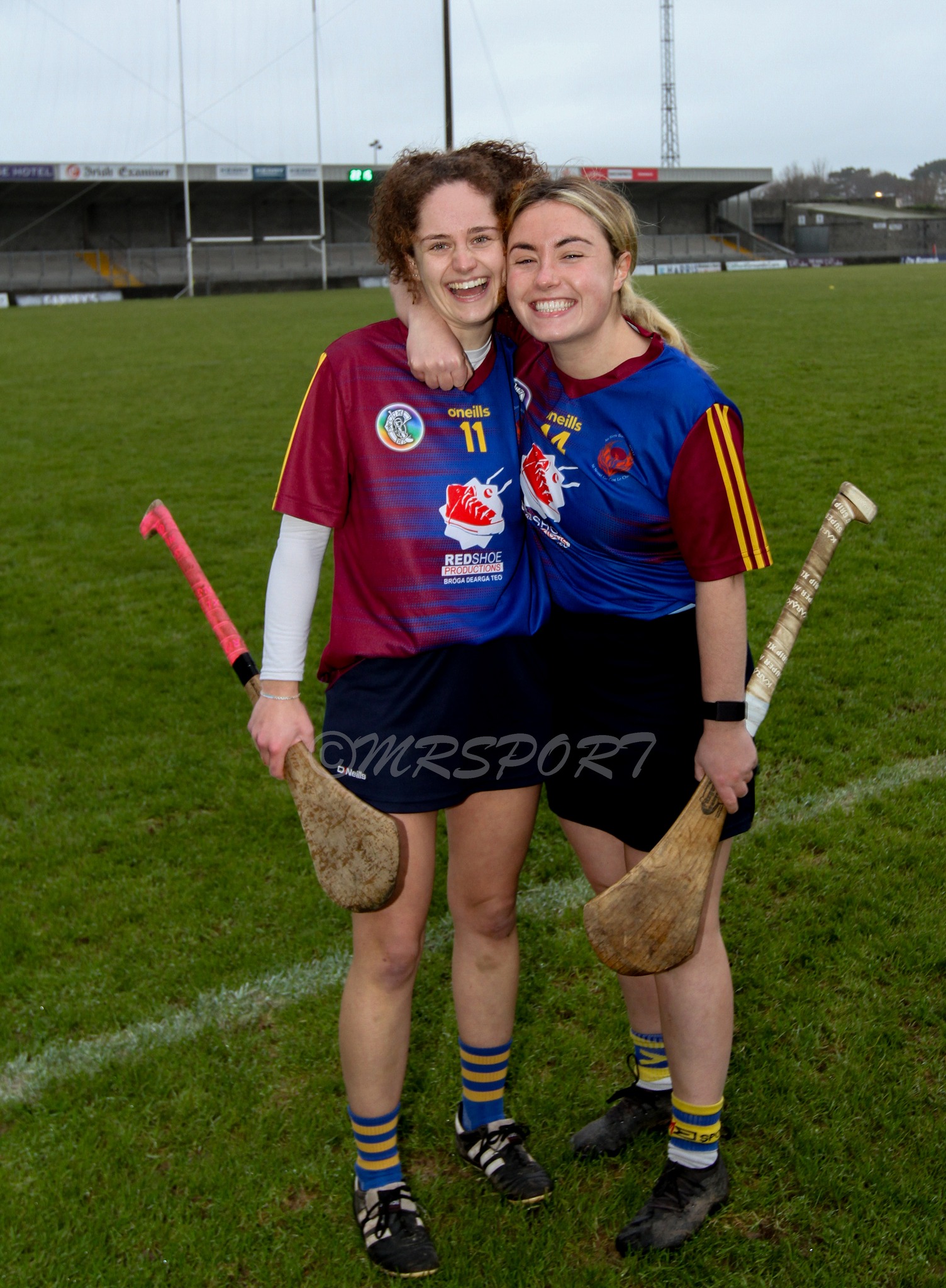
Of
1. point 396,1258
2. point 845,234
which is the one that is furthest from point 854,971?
point 845,234

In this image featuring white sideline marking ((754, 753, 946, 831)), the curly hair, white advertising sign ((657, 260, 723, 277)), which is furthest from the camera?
white advertising sign ((657, 260, 723, 277))

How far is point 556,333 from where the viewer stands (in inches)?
76.4

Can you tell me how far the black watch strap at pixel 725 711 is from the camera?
199 cm

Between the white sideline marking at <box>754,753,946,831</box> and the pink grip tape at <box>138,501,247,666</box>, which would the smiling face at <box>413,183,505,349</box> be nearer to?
the pink grip tape at <box>138,501,247,666</box>

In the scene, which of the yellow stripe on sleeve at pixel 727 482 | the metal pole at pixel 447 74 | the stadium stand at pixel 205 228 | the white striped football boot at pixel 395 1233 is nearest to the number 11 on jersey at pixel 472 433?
the yellow stripe on sleeve at pixel 727 482

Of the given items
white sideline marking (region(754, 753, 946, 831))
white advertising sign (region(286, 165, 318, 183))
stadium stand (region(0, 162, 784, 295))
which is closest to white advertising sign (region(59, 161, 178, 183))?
stadium stand (region(0, 162, 784, 295))

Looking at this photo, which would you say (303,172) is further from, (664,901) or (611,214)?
(664,901)

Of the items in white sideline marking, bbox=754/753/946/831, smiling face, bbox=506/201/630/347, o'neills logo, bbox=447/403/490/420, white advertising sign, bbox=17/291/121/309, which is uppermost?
white advertising sign, bbox=17/291/121/309

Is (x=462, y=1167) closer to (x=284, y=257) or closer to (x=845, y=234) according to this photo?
(x=284, y=257)

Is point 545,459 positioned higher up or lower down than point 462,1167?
higher up

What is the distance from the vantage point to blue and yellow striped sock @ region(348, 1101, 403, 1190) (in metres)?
2.20

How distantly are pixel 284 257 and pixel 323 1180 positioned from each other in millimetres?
44620

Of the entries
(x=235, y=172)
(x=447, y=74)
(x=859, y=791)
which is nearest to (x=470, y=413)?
(x=859, y=791)

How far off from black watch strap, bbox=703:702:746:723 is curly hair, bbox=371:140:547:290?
0.96m
